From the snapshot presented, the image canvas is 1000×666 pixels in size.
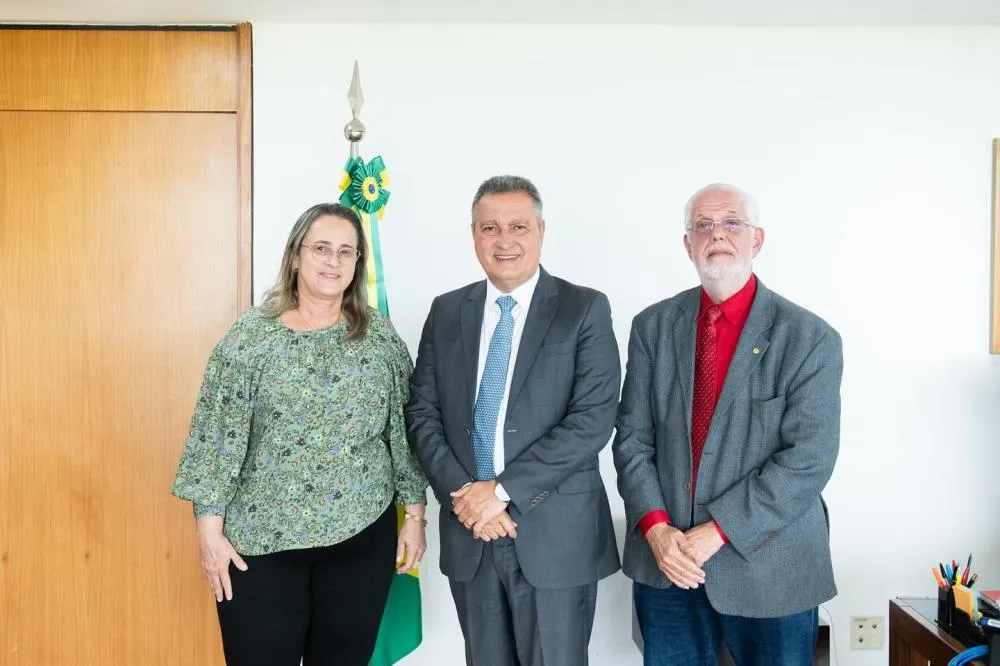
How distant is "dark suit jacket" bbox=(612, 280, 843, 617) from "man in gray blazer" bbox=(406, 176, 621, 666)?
6.4 inches

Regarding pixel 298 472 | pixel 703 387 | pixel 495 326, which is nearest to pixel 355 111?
pixel 495 326

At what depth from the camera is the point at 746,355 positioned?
1750 millimetres

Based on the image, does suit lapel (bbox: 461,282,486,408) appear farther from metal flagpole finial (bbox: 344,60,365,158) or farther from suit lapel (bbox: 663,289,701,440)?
metal flagpole finial (bbox: 344,60,365,158)

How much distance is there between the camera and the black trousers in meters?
1.79

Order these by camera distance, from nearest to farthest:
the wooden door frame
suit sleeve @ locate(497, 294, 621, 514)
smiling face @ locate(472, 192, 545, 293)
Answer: suit sleeve @ locate(497, 294, 621, 514)
smiling face @ locate(472, 192, 545, 293)
the wooden door frame

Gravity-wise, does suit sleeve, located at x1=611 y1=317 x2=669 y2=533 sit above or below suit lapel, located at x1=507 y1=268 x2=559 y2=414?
below

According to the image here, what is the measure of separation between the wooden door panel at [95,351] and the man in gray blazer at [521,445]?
128 centimetres

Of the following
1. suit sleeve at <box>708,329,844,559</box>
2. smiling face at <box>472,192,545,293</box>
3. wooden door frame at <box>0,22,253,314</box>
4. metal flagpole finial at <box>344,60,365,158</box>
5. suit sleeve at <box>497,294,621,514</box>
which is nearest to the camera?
suit sleeve at <box>708,329,844,559</box>

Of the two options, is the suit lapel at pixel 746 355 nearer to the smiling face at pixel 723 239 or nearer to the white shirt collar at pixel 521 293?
the smiling face at pixel 723 239

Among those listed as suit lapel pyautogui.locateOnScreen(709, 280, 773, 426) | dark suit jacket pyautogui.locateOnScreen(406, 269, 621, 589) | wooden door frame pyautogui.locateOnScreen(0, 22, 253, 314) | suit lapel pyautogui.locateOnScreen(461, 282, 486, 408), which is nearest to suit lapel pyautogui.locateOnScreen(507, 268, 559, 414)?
dark suit jacket pyautogui.locateOnScreen(406, 269, 621, 589)

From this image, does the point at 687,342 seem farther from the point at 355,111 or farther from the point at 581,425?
the point at 355,111

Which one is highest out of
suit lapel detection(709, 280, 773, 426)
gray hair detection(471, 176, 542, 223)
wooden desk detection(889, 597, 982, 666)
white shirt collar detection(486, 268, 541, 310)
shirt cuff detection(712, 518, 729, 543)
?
gray hair detection(471, 176, 542, 223)

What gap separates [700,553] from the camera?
1.70m

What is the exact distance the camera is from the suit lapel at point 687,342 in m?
1.80
